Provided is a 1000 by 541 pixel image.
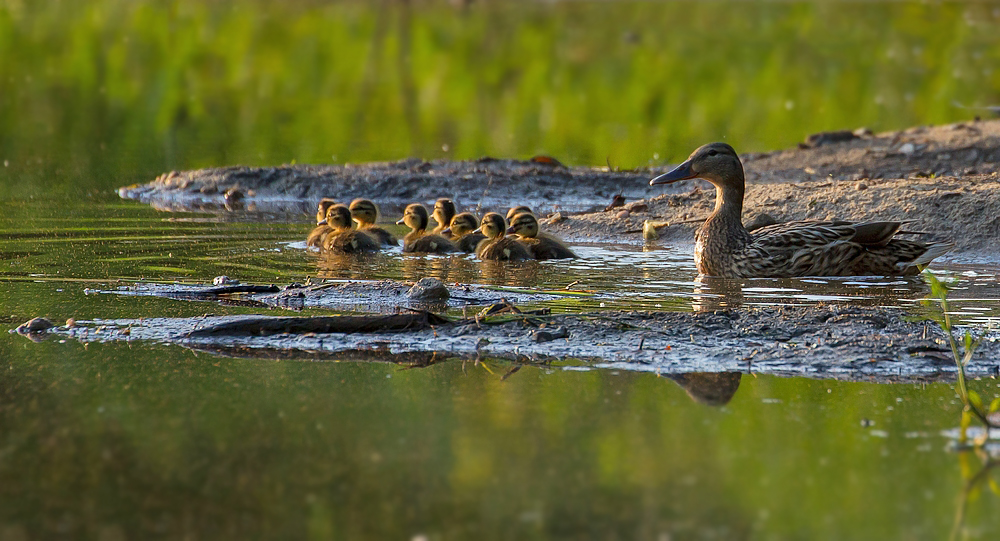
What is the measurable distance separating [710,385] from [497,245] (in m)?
3.95

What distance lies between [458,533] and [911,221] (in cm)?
658

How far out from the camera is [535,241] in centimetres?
875

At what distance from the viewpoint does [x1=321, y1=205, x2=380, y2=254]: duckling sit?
28.9 feet

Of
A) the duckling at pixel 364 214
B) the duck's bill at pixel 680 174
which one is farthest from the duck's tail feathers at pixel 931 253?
the duckling at pixel 364 214

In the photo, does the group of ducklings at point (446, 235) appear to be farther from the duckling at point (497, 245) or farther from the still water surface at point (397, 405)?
the still water surface at point (397, 405)

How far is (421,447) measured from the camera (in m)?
4.21

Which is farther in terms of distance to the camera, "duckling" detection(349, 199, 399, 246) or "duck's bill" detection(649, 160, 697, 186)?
"duckling" detection(349, 199, 399, 246)

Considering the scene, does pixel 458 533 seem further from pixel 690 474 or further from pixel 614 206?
pixel 614 206

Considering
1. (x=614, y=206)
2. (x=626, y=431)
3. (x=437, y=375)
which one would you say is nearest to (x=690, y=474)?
(x=626, y=431)

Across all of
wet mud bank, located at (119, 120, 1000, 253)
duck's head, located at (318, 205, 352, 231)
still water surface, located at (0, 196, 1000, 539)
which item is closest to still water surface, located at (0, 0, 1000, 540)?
still water surface, located at (0, 196, 1000, 539)

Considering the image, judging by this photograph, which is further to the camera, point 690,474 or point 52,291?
point 52,291

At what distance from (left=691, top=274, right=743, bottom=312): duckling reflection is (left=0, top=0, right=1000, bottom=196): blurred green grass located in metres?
6.69

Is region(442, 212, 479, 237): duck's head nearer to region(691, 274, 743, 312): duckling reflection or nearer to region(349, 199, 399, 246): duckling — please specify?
region(349, 199, 399, 246): duckling

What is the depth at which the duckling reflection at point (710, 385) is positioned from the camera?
474cm
